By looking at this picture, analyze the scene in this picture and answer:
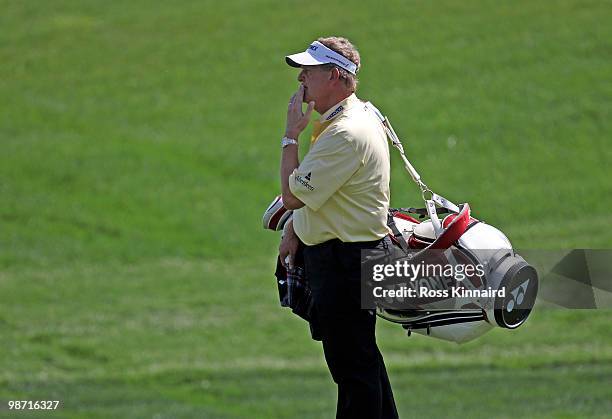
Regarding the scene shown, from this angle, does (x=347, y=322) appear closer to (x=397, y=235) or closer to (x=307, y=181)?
(x=397, y=235)

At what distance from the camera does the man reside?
5.11 meters

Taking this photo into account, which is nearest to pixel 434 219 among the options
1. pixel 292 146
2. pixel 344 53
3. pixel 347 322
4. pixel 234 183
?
pixel 347 322

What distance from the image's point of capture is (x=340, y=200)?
5.20m

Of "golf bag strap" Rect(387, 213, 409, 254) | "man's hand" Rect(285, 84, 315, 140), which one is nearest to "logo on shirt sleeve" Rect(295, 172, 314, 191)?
"man's hand" Rect(285, 84, 315, 140)

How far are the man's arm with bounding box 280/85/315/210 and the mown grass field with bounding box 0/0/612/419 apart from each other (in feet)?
11.6

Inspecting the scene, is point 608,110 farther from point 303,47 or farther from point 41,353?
point 41,353

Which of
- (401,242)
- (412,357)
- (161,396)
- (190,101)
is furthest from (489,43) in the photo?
(401,242)

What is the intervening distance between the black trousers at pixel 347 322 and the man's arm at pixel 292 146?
0.25 m

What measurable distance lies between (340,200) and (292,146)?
0.32m

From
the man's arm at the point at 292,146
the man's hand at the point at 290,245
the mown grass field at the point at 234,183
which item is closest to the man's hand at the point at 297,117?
the man's arm at the point at 292,146

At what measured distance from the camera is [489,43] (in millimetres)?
20625

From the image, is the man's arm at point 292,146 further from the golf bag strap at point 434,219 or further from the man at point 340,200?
the golf bag strap at point 434,219

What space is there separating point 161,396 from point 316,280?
16.4 feet

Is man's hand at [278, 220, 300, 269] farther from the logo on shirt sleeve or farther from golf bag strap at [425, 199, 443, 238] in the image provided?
golf bag strap at [425, 199, 443, 238]
